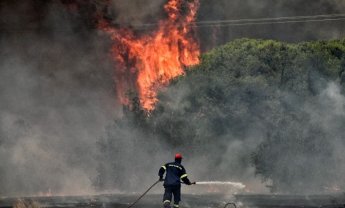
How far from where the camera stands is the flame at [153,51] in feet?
165

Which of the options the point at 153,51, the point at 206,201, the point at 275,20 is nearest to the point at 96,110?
the point at 153,51

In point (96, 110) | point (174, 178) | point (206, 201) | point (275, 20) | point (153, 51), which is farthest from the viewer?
point (275, 20)

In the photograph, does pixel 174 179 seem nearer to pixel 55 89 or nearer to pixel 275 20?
pixel 55 89

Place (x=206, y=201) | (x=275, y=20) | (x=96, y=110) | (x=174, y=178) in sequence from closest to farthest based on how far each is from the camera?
(x=174, y=178)
(x=206, y=201)
(x=96, y=110)
(x=275, y=20)

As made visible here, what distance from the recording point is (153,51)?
50844 millimetres

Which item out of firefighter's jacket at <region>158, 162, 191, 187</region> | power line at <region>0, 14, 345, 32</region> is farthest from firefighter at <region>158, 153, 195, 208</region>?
power line at <region>0, 14, 345, 32</region>

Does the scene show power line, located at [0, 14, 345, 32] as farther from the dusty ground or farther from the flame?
the dusty ground

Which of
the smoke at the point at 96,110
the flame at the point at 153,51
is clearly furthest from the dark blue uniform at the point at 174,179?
the flame at the point at 153,51

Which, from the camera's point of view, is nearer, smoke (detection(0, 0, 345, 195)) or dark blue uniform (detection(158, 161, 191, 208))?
dark blue uniform (detection(158, 161, 191, 208))

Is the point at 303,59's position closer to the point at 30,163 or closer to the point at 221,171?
the point at 221,171

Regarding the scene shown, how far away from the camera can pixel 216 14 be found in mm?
55969

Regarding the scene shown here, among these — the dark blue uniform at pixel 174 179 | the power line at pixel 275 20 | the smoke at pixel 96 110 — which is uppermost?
the power line at pixel 275 20

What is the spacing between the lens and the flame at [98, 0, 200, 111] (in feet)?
165

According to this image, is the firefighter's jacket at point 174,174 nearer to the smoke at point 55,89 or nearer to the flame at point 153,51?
the smoke at point 55,89
